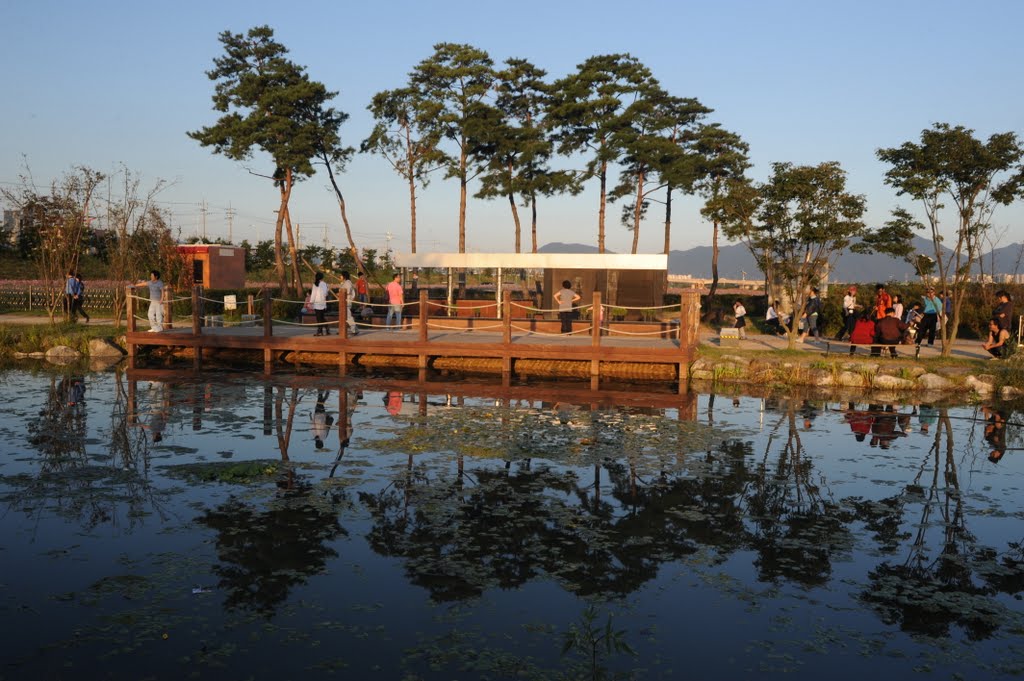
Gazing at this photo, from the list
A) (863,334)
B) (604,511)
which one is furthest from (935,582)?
(863,334)

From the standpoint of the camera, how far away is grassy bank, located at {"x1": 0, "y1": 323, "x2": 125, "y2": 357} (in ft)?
68.1

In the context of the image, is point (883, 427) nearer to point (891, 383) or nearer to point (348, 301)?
point (891, 383)

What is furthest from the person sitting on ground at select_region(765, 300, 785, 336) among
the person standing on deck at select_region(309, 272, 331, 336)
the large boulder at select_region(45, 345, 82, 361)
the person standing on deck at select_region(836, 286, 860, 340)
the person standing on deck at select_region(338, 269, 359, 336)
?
the large boulder at select_region(45, 345, 82, 361)

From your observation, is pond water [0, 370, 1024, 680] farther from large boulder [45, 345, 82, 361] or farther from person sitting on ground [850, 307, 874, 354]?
large boulder [45, 345, 82, 361]

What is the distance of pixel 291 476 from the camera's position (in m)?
9.48

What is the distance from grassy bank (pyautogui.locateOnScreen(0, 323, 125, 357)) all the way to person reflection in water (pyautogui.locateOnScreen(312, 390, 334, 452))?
8955mm

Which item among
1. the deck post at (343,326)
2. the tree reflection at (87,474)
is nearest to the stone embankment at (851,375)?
the deck post at (343,326)

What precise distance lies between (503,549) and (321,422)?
617 cm

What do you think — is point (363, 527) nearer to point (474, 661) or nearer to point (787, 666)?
point (474, 661)

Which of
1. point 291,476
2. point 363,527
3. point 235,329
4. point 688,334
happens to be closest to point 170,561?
point 363,527

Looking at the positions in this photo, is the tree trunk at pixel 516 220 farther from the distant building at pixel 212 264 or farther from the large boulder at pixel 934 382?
the large boulder at pixel 934 382

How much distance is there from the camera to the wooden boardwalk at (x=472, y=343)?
17469 mm

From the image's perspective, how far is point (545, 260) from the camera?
23719mm

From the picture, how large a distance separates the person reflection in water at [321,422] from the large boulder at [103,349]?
27.3ft
